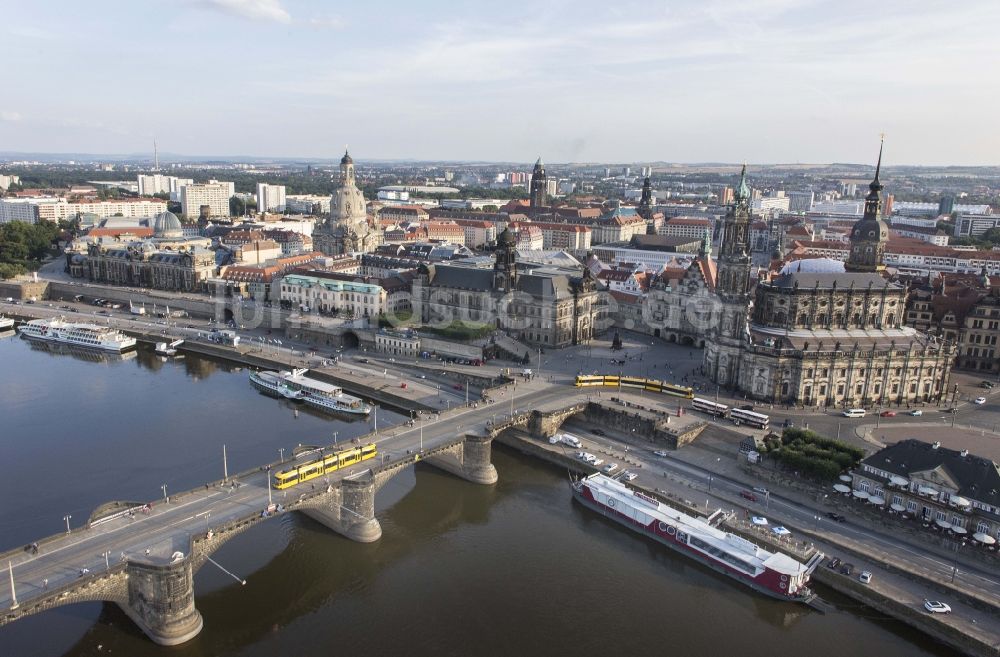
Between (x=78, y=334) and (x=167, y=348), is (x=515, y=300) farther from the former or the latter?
(x=78, y=334)

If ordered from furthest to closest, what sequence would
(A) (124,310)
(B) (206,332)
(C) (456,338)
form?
1. (A) (124,310)
2. (B) (206,332)
3. (C) (456,338)

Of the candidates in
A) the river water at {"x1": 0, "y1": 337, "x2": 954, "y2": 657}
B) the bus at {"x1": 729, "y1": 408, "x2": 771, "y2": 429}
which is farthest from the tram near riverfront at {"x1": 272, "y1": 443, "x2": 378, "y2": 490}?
the bus at {"x1": 729, "y1": 408, "x2": 771, "y2": 429}

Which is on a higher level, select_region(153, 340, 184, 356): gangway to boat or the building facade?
the building facade

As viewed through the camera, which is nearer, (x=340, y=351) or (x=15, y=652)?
(x=15, y=652)

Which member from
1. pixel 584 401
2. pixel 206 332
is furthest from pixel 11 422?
pixel 584 401

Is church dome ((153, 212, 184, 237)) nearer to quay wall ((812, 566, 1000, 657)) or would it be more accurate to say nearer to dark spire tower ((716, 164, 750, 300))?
dark spire tower ((716, 164, 750, 300))

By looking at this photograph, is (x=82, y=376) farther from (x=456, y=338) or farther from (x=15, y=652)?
(x=15, y=652)
